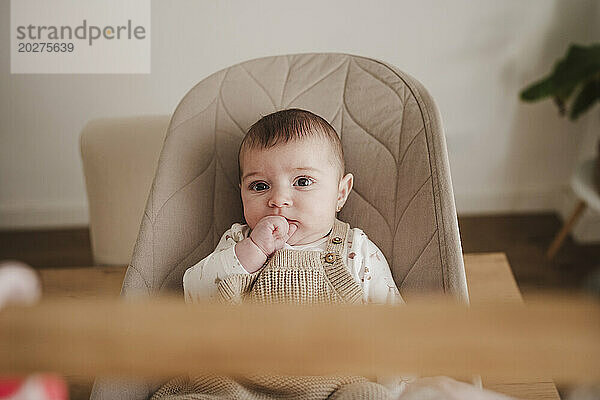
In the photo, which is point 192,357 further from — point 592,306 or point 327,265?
point 327,265

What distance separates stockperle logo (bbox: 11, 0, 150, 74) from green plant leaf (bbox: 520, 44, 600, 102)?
1.27m

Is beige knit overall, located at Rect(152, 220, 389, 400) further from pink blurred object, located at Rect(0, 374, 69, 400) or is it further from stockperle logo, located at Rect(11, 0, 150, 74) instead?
stockperle logo, located at Rect(11, 0, 150, 74)

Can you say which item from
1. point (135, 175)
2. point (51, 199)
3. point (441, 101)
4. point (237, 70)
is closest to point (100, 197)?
point (135, 175)

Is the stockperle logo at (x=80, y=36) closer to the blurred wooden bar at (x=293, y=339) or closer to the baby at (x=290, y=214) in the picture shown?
the baby at (x=290, y=214)

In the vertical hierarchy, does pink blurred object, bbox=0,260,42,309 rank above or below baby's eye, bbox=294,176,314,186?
above

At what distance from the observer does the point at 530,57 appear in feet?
8.11

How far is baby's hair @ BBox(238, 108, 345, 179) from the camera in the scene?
131 cm

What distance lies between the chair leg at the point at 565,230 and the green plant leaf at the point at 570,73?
36cm

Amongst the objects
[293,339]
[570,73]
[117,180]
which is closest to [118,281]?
[117,180]

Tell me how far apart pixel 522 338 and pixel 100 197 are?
148cm

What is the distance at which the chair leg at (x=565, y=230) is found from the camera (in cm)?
236

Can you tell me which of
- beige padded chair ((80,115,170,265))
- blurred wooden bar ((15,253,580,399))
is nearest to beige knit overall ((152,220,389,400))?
blurred wooden bar ((15,253,580,399))

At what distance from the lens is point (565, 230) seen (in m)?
2.39

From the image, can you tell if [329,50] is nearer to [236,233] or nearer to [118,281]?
[118,281]
